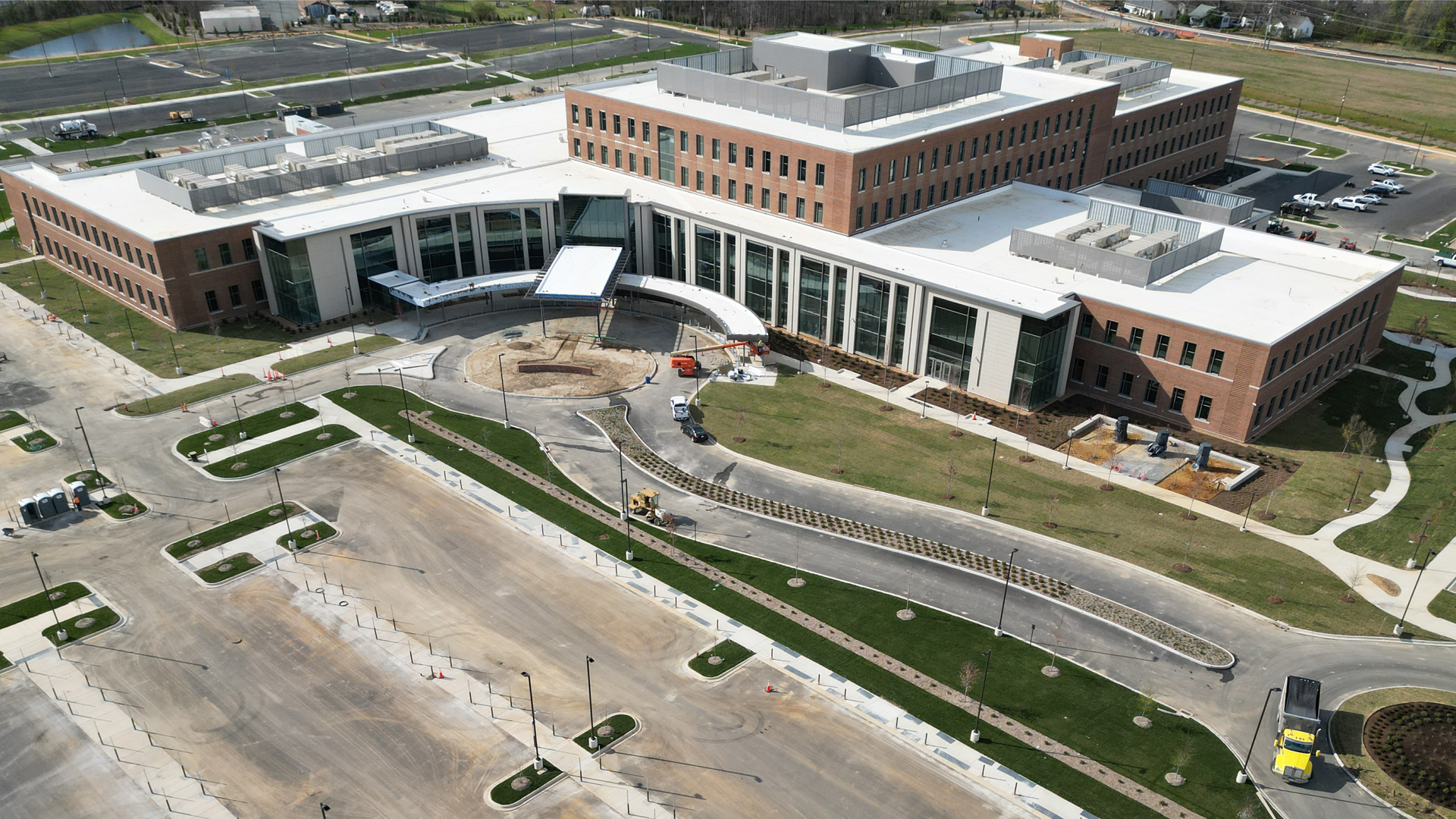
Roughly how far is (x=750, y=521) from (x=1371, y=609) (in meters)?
38.1

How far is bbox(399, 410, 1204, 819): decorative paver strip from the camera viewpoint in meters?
49.8

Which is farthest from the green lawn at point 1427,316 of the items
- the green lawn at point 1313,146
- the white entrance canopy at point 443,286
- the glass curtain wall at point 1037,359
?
the white entrance canopy at point 443,286

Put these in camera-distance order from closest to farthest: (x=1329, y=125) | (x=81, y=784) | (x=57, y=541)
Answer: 1. (x=81, y=784)
2. (x=57, y=541)
3. (x=1329, y=125)

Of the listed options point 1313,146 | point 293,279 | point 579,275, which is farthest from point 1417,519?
point 1313,146

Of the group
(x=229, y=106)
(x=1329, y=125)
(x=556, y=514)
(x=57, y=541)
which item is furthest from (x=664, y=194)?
(x=1329, y=125)

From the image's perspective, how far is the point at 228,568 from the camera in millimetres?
65312

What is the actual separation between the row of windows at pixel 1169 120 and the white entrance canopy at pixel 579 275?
64.1m


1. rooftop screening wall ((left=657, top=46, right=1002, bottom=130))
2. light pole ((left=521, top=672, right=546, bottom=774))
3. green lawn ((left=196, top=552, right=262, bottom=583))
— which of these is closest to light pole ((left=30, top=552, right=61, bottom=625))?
green lawn ((left=196, top=552, right=262, bottom=583))

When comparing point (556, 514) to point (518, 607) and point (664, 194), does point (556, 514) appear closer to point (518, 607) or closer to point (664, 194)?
point (518, 607)

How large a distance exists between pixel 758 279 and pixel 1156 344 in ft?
117

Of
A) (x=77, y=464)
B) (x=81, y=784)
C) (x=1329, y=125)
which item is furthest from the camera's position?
(x=1329, y=125)

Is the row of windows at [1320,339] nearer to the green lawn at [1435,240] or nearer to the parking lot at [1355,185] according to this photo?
the parking lot at [1355,185]

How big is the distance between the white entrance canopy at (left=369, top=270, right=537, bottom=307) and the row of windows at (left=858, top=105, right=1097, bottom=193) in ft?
111

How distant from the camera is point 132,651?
58.6m
